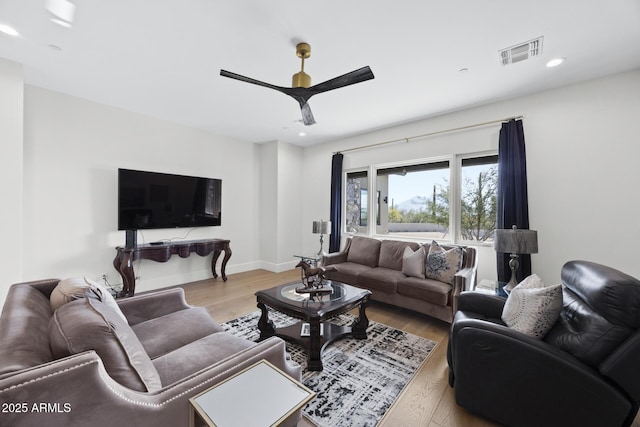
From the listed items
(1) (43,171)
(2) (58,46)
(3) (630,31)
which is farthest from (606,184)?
(1) (43,171)

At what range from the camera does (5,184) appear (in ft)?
8.67

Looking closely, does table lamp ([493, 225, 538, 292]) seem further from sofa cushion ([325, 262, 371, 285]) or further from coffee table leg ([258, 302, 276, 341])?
coffee table leg ([258, 302, 276, 341])

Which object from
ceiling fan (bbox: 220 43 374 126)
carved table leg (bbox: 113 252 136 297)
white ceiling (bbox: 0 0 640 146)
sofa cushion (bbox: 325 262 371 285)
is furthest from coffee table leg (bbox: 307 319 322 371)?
carved table leg (bbox: 113 252 136 297)

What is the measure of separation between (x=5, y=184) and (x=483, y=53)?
16.0 feet

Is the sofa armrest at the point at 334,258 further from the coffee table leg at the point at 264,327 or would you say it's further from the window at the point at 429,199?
the coffee table leg at the point at 264,327

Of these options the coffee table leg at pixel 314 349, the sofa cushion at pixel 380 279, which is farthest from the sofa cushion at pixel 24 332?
the sofa cushion at pixel 380 279

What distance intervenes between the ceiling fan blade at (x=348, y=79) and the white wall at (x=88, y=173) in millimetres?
3265

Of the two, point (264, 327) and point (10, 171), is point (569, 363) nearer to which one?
point (264, 327)

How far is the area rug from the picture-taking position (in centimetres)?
171

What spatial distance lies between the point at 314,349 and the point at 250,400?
1270 mm

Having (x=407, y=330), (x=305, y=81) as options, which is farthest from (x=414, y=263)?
(x=305, y=81)

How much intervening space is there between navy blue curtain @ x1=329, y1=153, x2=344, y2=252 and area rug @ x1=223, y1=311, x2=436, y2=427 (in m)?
2.26

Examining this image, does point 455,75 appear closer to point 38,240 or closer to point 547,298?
point 547,298

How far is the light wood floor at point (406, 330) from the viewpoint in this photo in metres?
1.66
